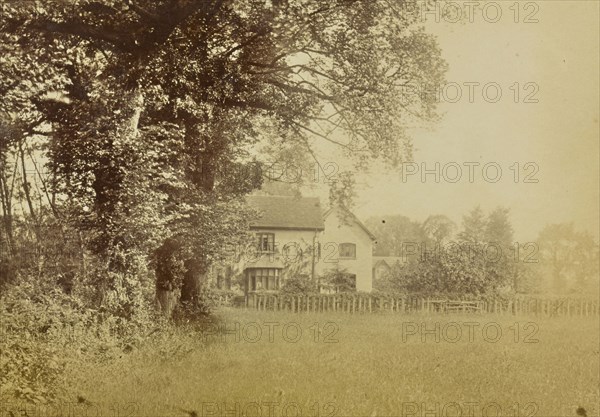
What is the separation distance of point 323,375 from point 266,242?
10.6 feet

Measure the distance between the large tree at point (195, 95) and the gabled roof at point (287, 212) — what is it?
1.60ft

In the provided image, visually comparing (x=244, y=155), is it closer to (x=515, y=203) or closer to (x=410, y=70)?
(x=410, y=70)

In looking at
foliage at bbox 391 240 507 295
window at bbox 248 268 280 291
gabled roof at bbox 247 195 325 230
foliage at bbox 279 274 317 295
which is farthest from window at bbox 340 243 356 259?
foliage at bbox 391 240 507 295

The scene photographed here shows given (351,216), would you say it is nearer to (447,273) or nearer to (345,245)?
(345,245)

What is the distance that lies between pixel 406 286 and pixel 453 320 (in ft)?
6.18

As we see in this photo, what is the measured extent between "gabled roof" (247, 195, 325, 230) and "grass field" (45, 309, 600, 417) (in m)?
1.72

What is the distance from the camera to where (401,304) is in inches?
507

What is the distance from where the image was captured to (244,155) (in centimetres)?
916

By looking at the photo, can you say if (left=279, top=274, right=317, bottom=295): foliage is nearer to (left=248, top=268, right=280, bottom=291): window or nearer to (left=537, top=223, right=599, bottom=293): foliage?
(left=248, top=268, right=280, bottom=291): window

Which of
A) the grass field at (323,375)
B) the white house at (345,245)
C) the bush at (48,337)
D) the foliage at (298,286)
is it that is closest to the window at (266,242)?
the foliage at (298,286)

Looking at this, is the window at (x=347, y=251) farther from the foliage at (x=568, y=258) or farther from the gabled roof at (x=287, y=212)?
the foliage at (x=568, y=258)

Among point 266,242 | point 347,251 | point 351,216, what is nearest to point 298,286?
point 266,242

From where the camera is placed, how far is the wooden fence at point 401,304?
31.1 feet

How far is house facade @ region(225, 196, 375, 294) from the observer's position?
31.0 feet
